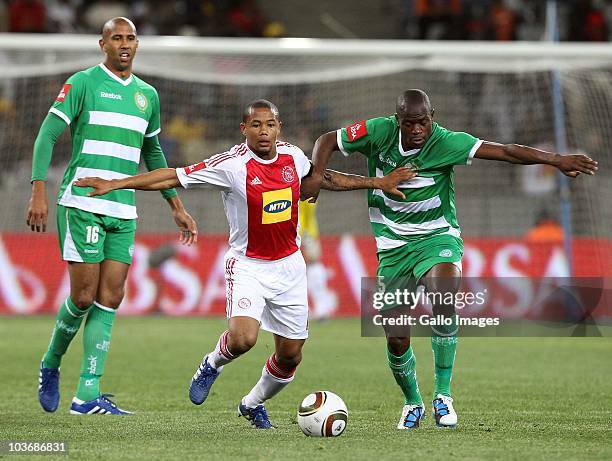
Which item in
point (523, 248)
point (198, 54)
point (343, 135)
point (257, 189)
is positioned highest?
point (198, 54)

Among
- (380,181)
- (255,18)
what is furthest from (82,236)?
(255,18)

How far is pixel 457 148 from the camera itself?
24.1ft

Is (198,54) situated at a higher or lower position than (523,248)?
higher

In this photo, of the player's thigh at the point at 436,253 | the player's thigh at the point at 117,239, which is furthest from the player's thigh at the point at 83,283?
the player's thigh at the point at 436,253

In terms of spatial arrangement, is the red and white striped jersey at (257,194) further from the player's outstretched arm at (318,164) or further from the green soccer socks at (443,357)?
the green soccer socks at (443,357)

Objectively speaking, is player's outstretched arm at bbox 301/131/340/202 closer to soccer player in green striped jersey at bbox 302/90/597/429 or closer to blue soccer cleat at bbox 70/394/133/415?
soccer player in green striped jersey at bbox 302/90/597/429

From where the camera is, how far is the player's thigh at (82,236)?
785cm

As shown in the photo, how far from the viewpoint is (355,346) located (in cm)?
1318

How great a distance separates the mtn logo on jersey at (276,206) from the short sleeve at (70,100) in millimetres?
1679

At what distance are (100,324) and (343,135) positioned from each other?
7.13 ft

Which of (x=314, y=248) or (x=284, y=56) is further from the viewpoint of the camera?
(x=314, y=248)

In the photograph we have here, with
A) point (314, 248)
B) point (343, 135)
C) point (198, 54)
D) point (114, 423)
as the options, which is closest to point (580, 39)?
point (314, 248)

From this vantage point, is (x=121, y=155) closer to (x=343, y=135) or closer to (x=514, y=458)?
(x=343, y=135)

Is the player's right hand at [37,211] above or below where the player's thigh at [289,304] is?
above
